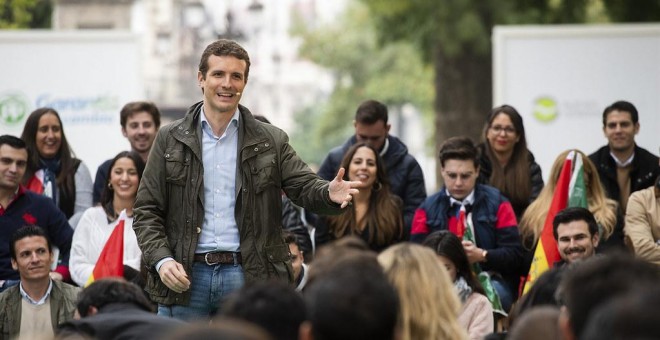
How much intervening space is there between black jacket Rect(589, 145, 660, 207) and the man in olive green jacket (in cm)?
425

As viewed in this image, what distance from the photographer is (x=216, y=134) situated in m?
8.20

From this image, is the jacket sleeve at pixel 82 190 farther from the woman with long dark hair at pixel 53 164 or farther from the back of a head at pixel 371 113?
the back of a head at pixel 371 113

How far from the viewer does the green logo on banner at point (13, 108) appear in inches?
603

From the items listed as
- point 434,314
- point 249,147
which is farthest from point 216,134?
point 434,314

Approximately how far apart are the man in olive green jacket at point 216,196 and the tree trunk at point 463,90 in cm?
1565

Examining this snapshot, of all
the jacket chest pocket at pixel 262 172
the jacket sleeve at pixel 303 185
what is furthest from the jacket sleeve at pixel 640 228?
the jacket chest pocket at pixel 262 172

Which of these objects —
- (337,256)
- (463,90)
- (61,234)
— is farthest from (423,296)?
(463,90)

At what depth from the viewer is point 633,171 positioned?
11.7 meters

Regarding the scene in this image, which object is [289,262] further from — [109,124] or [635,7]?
[635,7]

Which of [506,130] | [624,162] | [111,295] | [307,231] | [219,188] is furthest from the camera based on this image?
[307,231]

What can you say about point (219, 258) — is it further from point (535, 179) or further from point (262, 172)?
point (535, 179)

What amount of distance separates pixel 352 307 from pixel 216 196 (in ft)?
10.3

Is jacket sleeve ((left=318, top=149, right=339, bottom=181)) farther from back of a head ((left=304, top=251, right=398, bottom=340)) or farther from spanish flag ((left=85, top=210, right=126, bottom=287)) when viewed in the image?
back of a head ((left=304, top=251, right=398, bottom=340))

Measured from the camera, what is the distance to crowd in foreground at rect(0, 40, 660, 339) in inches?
217
